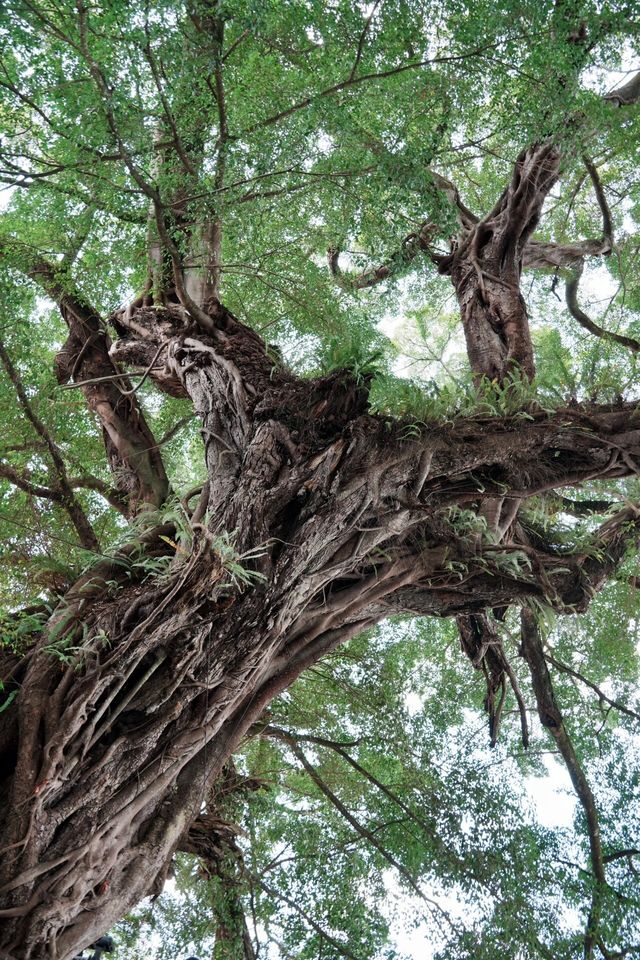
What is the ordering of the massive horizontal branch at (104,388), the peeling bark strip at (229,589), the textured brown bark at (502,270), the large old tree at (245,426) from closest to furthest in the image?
1. the peeling bark strip at (229,589)
2. the large old tree at (245,426)
3. the massive horizontal branch at (104,388)
4. the textured brown bark at (502,270)

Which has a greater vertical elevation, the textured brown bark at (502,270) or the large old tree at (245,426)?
the textured brown bark at (502,270)

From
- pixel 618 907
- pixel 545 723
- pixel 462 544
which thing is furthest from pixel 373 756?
pixel 462 544

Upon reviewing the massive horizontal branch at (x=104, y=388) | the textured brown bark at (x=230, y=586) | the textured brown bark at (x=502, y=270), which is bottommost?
the textured brown bark at (x=230, y=586)

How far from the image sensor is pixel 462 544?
10.2 feet

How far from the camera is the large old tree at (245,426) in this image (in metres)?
2.17

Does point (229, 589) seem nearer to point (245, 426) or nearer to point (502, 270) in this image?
point (245, 426)

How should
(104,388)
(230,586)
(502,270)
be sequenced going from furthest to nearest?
(502,270) → (104,388) → (230,586)

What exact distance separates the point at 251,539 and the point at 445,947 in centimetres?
225

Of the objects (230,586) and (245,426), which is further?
(245,426)

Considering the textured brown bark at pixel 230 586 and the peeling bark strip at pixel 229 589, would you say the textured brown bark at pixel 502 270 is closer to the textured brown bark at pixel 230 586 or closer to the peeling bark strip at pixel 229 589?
the textured brown bark at pixel 230 586

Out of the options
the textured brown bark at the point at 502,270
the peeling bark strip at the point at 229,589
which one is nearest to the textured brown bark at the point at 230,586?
the peeling bark strip at the point at 229,589

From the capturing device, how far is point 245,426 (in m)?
2.76

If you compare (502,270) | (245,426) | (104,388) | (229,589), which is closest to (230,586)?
(229,589)

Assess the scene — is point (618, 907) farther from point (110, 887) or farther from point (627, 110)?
point (627, 110)
